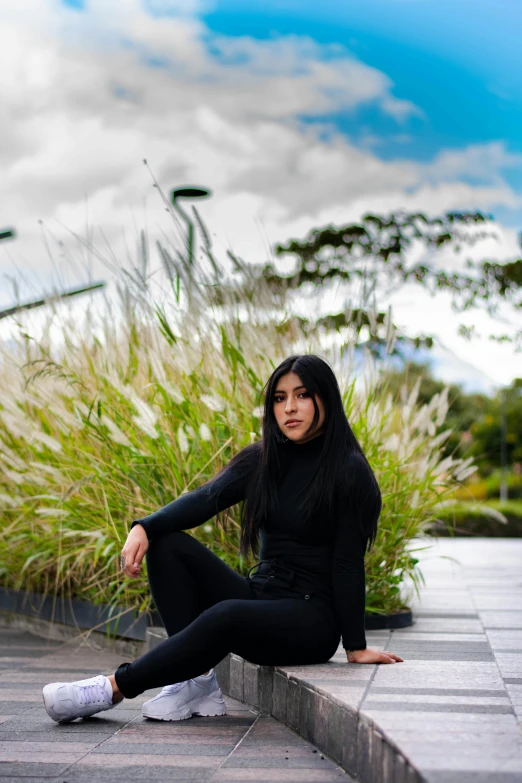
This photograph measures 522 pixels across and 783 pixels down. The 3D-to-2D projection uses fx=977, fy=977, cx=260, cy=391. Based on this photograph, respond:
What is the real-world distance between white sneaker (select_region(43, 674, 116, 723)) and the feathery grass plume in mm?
891

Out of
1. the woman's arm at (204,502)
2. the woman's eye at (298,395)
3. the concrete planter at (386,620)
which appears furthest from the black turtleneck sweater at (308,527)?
the concrete planter at (386,620)

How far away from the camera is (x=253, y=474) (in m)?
2.73

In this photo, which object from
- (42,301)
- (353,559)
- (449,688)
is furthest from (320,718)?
(42,301)

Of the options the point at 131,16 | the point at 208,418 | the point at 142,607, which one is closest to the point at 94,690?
the point at 142,607

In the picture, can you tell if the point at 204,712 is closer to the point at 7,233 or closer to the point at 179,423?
the point at 179,423

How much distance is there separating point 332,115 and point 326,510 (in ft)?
31.4

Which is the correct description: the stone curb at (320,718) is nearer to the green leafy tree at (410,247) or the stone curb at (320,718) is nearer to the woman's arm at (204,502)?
the woman's arm at (204,502)

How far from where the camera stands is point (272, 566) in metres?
2.67

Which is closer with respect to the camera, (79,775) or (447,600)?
(79,775)

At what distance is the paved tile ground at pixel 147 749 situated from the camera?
2.07m

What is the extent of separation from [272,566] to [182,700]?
0.42 m

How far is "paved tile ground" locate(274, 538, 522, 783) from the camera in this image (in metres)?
1.70

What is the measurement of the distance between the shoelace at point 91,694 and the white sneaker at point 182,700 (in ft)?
0.56

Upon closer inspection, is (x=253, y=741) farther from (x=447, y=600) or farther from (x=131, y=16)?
(x=131, y=16)
